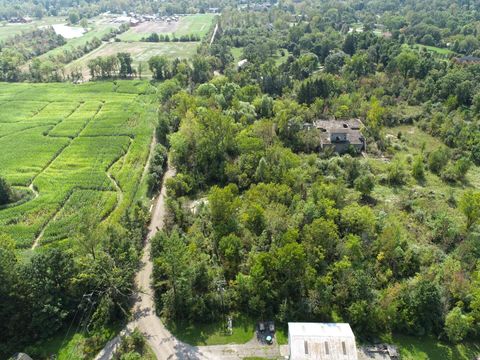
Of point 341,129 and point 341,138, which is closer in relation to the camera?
point 341,138

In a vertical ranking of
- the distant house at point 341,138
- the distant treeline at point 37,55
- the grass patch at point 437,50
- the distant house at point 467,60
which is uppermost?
the distant house at point 467,60

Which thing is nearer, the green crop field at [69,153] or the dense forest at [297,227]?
the dense forest at [297,227]

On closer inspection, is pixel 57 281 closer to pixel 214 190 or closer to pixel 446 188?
pixel 214 190

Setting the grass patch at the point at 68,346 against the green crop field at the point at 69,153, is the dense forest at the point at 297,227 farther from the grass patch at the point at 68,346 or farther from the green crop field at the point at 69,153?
the green crop field at the point at 69,153

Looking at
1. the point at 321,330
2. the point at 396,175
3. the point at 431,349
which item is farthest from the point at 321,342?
the point at 396,175

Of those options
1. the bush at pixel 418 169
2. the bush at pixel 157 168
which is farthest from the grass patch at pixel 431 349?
the bush at pixel 157 168

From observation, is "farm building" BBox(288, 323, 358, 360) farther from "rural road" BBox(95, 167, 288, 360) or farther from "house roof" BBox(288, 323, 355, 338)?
"rural road" BBox(95, 167, 288, 360)

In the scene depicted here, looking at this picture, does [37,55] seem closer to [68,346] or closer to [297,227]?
[68,346]
